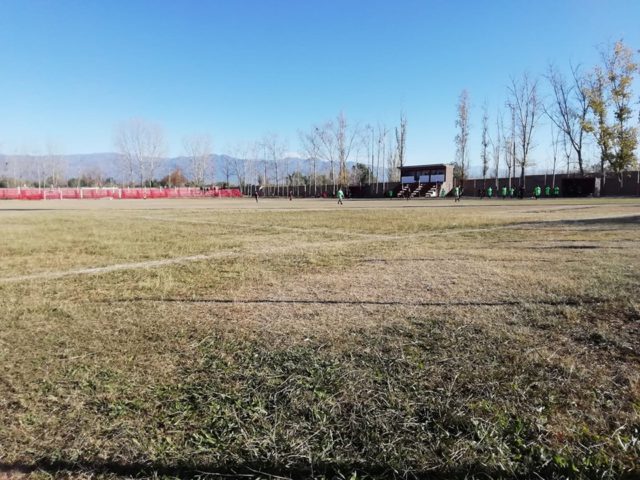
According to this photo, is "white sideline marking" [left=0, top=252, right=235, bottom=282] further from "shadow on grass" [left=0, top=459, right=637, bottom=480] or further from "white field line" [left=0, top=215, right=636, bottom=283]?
"shadow on grass" [left=0, top=459, right=637, bottom=480]

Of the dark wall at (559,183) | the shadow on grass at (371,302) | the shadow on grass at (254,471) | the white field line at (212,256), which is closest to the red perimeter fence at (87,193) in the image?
the dark wall at (559,183)

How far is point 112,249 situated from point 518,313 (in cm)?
854

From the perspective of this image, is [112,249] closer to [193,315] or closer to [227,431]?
[193,315]

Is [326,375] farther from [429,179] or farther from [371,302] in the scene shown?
[429,179]

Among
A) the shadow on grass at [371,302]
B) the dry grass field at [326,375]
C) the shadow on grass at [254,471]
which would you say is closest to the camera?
the shadow on grass at [254,471]

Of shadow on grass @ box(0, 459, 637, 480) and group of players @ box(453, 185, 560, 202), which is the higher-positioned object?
group of players @ box(453, 185, 560, 202)

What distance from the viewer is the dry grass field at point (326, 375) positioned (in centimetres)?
218

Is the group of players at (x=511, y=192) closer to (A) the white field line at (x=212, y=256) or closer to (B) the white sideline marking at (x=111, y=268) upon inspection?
(A) the white field line at (x=212, y=256)

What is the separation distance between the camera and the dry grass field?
218 centimetres

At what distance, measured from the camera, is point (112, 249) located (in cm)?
970

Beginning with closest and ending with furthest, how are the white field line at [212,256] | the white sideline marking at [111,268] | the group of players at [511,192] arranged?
the white sideline marking at [111,268] → the white field line at [212,256] → the group of players at [511,192]

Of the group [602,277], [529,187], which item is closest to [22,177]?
[529,187]

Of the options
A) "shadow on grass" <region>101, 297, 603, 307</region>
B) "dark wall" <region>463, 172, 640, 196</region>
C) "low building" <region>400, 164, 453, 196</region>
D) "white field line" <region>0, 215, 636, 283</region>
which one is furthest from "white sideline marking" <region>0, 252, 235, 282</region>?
"low building" <region>400, 164, 453, 196</region>

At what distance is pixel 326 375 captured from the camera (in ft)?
9.87
